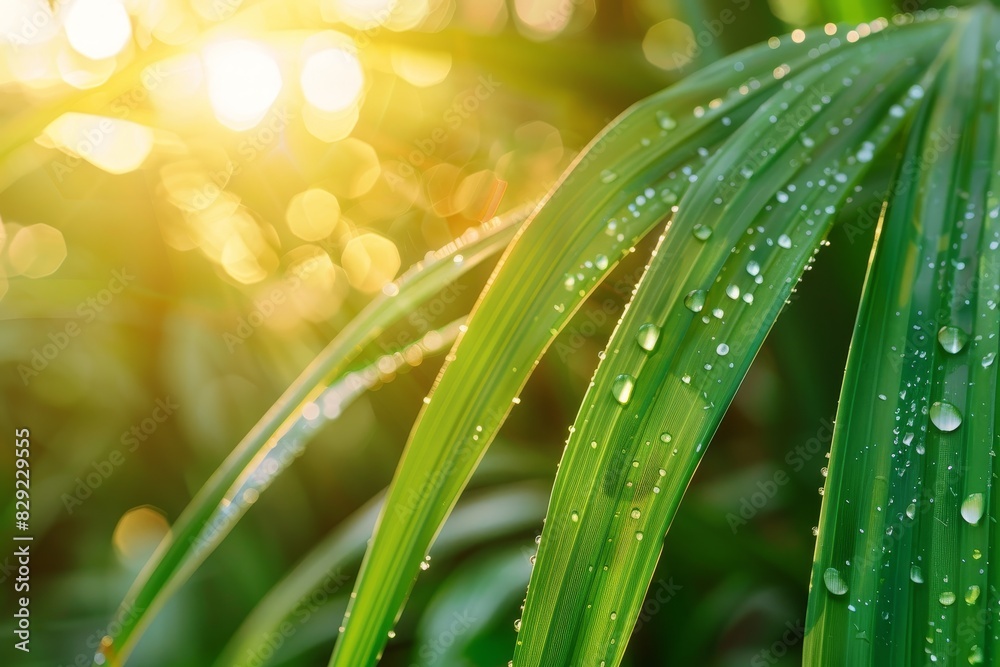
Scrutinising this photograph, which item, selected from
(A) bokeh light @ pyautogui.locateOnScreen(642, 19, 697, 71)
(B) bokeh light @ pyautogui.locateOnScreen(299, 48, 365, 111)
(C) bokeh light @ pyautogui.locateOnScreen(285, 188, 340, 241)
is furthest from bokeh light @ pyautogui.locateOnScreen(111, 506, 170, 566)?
(A) bokeh light @ pyautogui.locateOnScreen(642, 19, 697, 71)

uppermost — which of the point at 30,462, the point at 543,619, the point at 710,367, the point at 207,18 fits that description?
the point at 207,18

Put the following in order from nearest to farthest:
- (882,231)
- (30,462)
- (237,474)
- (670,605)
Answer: (882,231)
(237,474)
(670,605)
(30,462)

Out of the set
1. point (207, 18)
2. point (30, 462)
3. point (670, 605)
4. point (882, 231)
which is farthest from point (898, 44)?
point (30, 462)

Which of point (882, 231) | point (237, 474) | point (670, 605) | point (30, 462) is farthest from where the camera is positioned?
point (30, 462)

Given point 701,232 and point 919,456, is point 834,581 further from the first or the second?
point 701,232

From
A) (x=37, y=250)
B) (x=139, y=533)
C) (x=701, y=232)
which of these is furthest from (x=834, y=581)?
(x=37, y=250)

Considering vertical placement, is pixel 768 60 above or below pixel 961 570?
above

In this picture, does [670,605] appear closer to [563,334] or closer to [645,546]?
[563,334]

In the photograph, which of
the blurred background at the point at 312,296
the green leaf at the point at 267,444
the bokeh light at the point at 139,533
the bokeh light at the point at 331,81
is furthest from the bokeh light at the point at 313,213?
the green leaf at the point at 267,444
